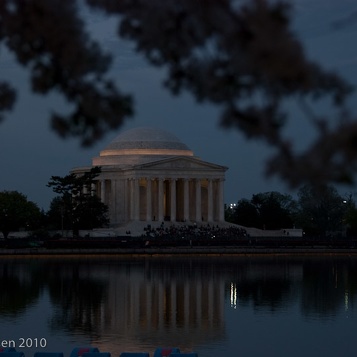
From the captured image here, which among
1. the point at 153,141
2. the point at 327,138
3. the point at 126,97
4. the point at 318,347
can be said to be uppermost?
the point at 153,141

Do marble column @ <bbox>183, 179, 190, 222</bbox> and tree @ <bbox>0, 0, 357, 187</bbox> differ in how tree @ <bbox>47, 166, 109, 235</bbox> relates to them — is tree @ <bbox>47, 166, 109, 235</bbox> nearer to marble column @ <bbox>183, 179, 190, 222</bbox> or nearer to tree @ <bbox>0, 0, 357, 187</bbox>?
marble column @ <bbox>183, 179, 190, 222</bbox>

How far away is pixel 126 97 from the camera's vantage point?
6.04 m

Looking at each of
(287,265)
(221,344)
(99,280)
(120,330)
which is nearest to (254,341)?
(221,344)

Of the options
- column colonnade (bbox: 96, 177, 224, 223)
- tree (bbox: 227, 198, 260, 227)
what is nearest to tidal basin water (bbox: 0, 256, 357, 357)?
column colonnade (bbox: 96, 177, 224, 223)

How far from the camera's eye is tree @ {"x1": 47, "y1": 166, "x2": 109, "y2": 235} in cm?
10869

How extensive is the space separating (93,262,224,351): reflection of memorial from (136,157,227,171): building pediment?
52.1 m

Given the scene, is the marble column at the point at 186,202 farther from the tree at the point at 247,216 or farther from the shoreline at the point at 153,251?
the shoreline at the point at 153,251

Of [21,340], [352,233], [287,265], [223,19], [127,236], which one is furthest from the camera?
[352,233]

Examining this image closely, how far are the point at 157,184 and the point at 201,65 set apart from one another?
116 metres

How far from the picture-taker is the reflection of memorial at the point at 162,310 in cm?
3603

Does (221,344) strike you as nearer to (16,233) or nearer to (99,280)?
(99,280)

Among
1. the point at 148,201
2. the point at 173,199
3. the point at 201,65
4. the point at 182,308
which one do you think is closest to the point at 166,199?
the point at 173,199

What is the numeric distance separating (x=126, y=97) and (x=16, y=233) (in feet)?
358

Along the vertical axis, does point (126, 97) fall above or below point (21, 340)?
above
